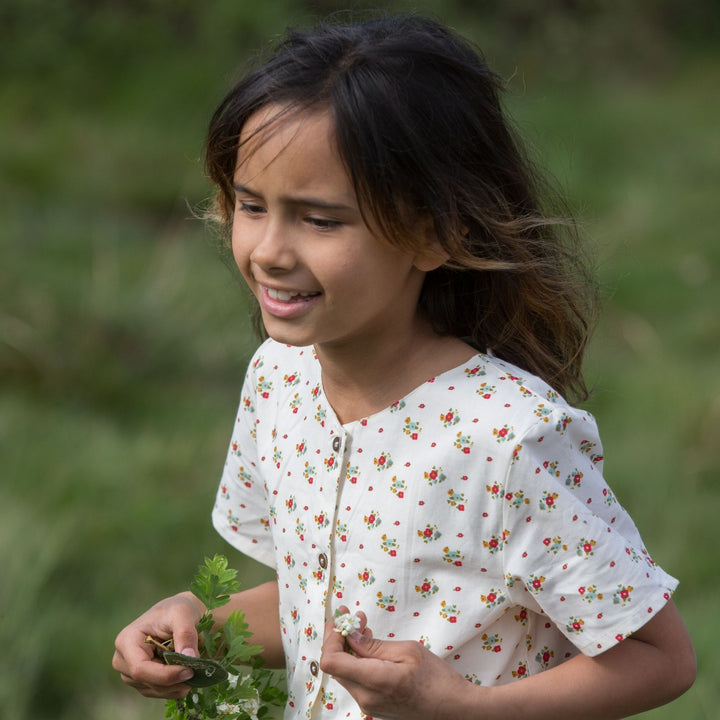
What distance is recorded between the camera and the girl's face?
154 cm

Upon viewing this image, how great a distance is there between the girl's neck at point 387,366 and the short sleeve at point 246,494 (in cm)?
25

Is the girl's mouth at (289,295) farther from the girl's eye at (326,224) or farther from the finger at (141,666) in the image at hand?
the finger at (141,666)

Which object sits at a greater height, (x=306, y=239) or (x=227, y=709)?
(x=306, y=239)

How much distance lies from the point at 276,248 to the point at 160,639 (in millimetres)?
599

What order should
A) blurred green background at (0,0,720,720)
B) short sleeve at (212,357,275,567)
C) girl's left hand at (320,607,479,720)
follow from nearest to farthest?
girl's left hand at (320,607,479,720), short sleeve at (212,357,275,567), blurred green background at (0,0,720,720)

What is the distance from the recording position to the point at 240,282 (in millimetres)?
2215

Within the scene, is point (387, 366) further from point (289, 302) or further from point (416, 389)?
point (289, 302)

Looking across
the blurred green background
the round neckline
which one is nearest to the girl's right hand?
the round neckline

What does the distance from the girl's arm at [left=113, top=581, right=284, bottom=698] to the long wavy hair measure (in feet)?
1.76

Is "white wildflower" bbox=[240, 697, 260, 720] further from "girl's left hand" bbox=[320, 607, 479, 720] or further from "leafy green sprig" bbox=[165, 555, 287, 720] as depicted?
"girl's left hand" bbox=[320, 607, 479, 720]

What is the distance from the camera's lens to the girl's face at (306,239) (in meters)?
1.54

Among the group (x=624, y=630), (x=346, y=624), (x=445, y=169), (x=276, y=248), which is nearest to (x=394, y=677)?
(x=346, y=624)

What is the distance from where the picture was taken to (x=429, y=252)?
1.65m

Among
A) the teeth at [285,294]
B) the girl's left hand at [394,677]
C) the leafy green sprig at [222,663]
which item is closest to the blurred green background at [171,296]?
the teeth at [285,294]
